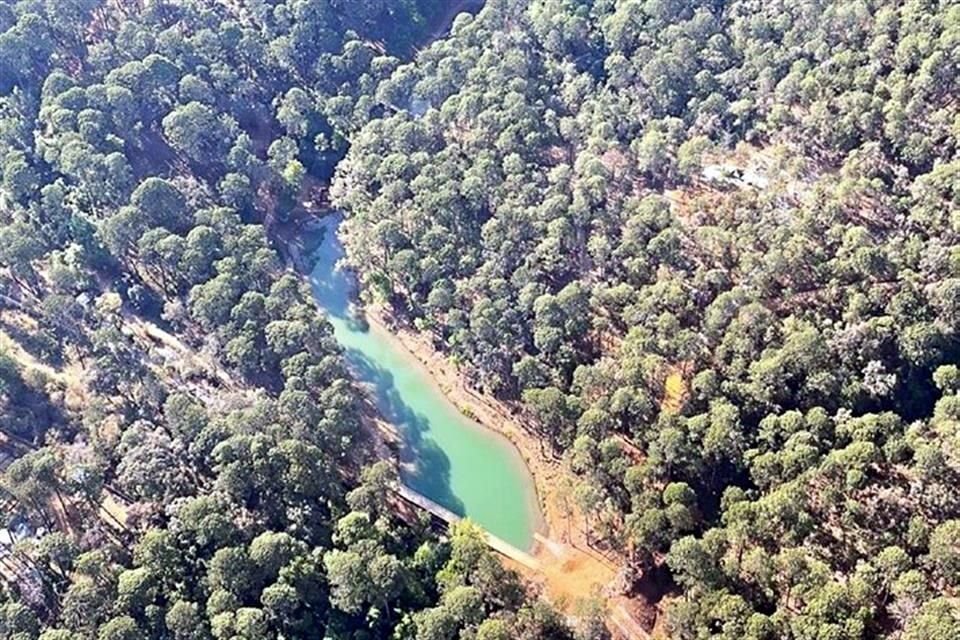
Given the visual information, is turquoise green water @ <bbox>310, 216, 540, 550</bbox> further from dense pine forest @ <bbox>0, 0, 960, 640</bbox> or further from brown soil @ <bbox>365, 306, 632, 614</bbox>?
dense pine forest @ <bbox>0, 0, 960, 640</bbox>

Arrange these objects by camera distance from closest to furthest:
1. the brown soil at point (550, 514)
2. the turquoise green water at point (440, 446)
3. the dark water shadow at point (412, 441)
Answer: the brown soil at point (550, 514)
the turquoise green water at point (440, 446)
the dark water shadow at point (412, 441)

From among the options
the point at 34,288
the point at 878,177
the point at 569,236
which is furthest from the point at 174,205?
the point at 878,177

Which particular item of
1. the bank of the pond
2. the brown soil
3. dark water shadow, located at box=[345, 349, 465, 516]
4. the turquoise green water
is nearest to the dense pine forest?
the bank of the pond

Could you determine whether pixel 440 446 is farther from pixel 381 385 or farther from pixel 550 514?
pixel 550 514

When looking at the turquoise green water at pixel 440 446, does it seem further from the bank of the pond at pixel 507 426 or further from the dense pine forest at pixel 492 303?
the dense pine forest at pixel 492 303

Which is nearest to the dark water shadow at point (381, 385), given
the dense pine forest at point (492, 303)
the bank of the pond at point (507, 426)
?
the dense pine forest at point (492, 303)

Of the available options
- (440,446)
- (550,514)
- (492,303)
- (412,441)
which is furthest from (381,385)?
(550,514)
